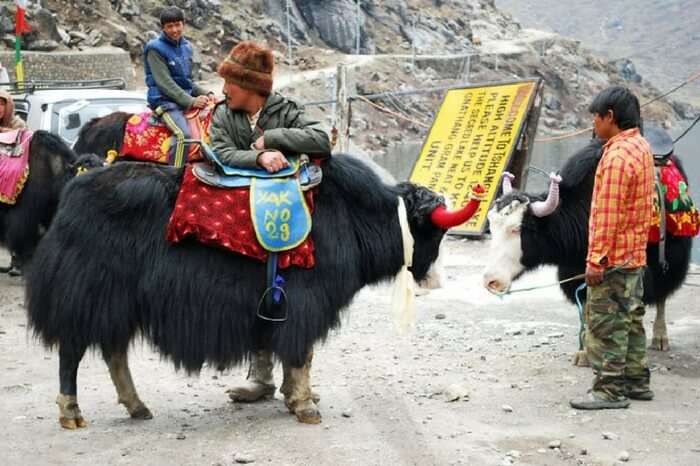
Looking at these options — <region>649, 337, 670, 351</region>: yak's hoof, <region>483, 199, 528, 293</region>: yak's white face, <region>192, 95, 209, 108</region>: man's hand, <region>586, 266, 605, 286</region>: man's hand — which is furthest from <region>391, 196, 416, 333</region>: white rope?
<region>192, 95, 209, 108</region>: man's hand

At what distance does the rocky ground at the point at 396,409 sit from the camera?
3.88 meters

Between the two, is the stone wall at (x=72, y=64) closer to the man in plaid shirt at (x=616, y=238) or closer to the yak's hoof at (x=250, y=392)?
the yak's hoof at (x=250, y=392)

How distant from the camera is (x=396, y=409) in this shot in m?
4.53

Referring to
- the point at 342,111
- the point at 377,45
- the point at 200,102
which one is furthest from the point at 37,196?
the point at 377,45

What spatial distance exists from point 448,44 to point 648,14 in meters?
26.6

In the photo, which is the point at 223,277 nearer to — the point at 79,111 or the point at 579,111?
the point at 79,111

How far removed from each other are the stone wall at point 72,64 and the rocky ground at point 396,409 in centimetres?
1294

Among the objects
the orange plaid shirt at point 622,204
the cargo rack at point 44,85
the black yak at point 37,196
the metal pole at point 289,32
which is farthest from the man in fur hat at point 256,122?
the metal pole at point 289,32

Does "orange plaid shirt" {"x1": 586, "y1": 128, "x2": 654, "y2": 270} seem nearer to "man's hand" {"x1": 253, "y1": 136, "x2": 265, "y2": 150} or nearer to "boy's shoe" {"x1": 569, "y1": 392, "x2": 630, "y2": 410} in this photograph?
"boy's shoe" {"x1": 569, "y1": 392, "x2": 630, "y2": 410}

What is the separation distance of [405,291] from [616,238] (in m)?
0.95

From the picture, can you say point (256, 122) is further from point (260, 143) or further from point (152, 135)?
point (152, 135)

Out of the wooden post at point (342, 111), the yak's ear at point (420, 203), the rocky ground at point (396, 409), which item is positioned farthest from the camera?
the wooden post at point (342, 111)

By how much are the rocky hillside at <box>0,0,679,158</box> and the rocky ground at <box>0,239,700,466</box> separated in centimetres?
1239

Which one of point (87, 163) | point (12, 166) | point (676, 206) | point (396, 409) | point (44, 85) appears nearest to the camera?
point (396, 409)
